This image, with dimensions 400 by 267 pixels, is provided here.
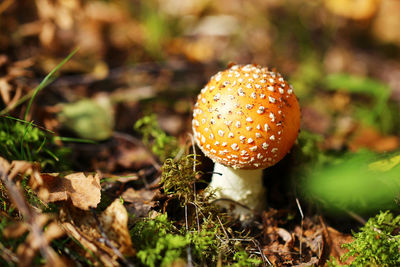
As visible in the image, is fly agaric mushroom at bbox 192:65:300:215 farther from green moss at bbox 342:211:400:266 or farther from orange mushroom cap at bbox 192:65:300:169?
green moss at bbox 342:211:400:266

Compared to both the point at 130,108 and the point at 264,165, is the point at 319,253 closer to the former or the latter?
the point at 264,165

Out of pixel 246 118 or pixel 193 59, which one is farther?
pixel 193 59

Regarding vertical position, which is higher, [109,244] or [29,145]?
[29,145]

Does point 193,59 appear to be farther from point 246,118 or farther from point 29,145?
point 246,118

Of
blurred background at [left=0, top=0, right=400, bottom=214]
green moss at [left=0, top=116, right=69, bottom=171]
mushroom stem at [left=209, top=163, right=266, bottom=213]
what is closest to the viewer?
green moss at [left=0, top=116, right=69, bottom=171]

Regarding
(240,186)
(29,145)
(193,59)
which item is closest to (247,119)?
(240,186)

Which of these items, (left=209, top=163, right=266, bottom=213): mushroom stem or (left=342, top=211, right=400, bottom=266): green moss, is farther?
(left=209, top=163, right=266, bottom=213): mushroom stem

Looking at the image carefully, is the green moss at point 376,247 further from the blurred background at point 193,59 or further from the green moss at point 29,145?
the green moss at point 29,145

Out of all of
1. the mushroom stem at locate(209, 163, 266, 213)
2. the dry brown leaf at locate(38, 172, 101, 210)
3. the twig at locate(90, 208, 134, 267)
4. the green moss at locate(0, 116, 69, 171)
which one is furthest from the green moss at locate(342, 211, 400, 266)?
the green moss at locate(0, 116, 69, 171)
